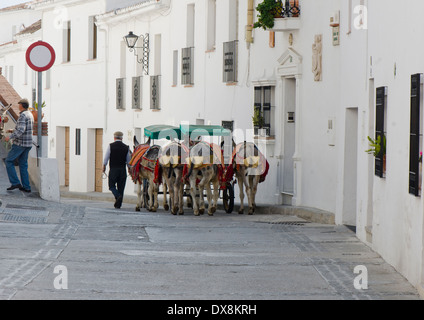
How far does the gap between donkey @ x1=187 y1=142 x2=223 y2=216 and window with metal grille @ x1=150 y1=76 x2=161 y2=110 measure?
12.7 meters

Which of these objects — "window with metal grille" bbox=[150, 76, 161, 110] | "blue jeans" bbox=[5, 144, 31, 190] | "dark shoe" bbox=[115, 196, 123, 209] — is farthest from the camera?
"window with metal grille" bbox=[150, 76, 161, 110]

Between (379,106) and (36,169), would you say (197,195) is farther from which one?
(379,106)

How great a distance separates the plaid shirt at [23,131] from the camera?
70.9 ft

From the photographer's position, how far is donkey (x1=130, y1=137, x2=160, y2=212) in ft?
78.5

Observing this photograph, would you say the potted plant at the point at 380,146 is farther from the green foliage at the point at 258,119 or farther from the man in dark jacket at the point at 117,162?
the man in dark jacket at the point at 117,162

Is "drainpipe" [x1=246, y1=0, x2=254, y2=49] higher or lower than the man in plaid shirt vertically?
higher

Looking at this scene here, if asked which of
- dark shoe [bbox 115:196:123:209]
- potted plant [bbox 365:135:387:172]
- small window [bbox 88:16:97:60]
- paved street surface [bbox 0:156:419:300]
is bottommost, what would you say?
dark shoe [bbox 115:196:123:209]

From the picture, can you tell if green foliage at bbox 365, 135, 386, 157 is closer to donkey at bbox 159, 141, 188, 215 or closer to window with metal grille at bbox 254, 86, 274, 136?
donkey at bbox 159, 141, 188, 215

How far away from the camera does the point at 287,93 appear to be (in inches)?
963

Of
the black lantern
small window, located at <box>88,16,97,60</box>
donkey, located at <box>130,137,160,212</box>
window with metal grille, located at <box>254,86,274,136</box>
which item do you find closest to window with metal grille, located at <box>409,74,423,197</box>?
donkey, located at <box>130,137,160,212</box>

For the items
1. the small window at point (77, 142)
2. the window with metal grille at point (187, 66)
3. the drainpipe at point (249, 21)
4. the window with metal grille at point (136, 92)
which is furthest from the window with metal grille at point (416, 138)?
the small window at point (77, 142)

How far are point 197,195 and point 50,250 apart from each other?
8.94 metres

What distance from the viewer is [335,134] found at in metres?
21.0

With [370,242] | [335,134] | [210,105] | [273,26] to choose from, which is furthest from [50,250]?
[210,105]
